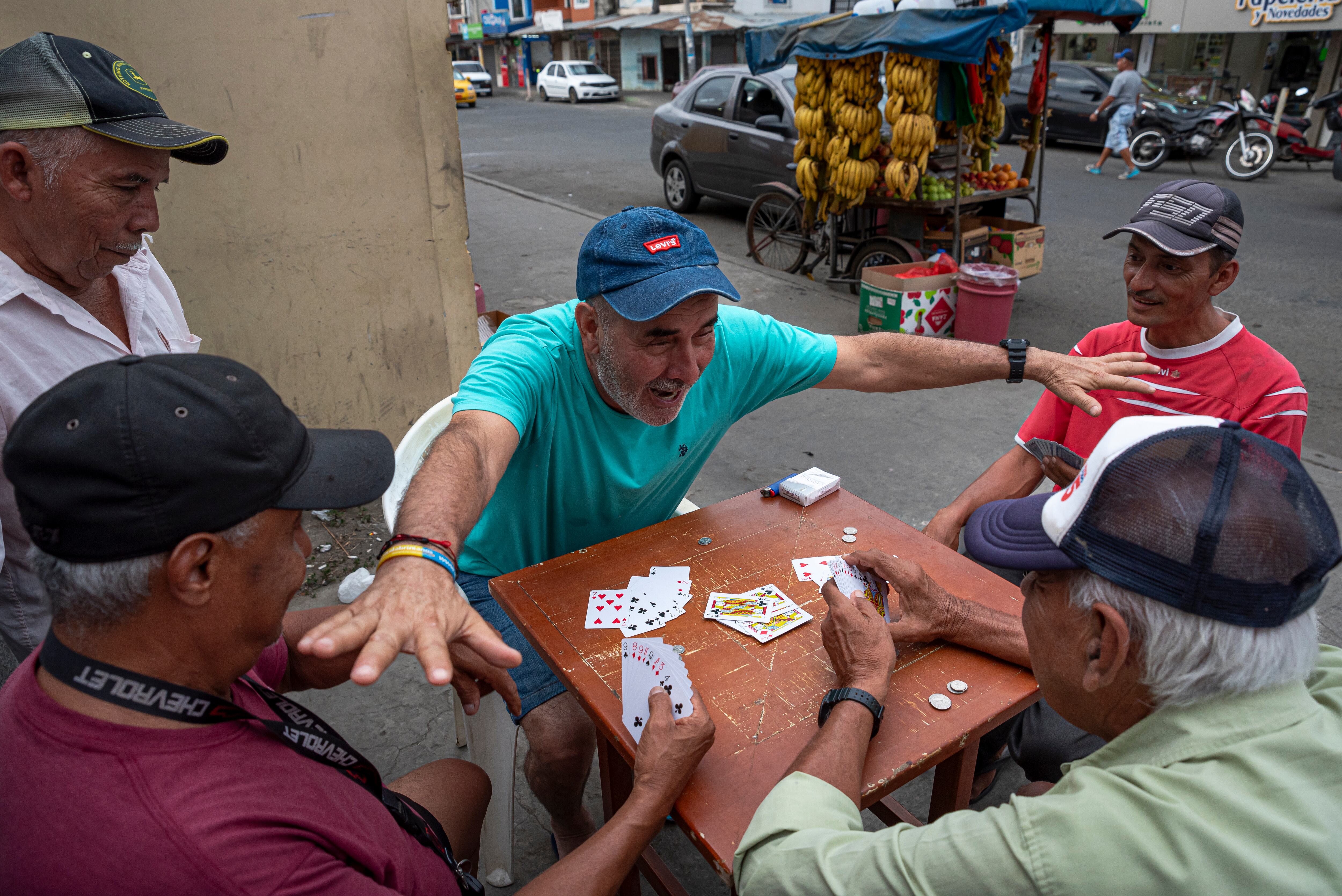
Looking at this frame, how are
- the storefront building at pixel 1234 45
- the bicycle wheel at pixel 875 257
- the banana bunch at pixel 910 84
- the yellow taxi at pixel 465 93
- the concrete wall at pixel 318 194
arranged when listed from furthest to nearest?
the yellow taxi at pixel 465 93 → the storefront building at pixel 1234 45 → the bicycle wheel at pixel 875 257 → the banana bunch at pixel 910 84 → the concrete wall at pixel 318 194

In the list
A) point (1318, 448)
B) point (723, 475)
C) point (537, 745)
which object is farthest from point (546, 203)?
point (537, 745)

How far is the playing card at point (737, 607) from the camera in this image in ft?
6.34

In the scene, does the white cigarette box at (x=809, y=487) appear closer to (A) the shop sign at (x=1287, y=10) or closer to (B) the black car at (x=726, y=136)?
(B) the black car at (x=726, y=136)

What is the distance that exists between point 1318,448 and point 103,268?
5.98 meters

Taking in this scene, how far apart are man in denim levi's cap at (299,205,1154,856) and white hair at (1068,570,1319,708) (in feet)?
4.03

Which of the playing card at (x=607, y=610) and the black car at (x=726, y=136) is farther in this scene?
the black car at (x=726, y=136)

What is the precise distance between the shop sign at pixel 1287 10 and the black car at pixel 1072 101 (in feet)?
13.1

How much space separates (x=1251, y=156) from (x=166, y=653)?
1558 centimetres

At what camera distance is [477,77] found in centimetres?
3325

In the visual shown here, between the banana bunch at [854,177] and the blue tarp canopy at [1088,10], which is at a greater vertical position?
the blue tarp canopy at [1088,10]

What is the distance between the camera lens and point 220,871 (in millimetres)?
1045

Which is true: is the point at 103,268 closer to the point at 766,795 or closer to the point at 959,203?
the point at 766,795

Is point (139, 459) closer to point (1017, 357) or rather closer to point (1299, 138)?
point (1017, 357)

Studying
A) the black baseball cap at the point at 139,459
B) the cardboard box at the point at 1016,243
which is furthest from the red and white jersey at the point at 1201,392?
the cardboard box at the point at 1016,243
